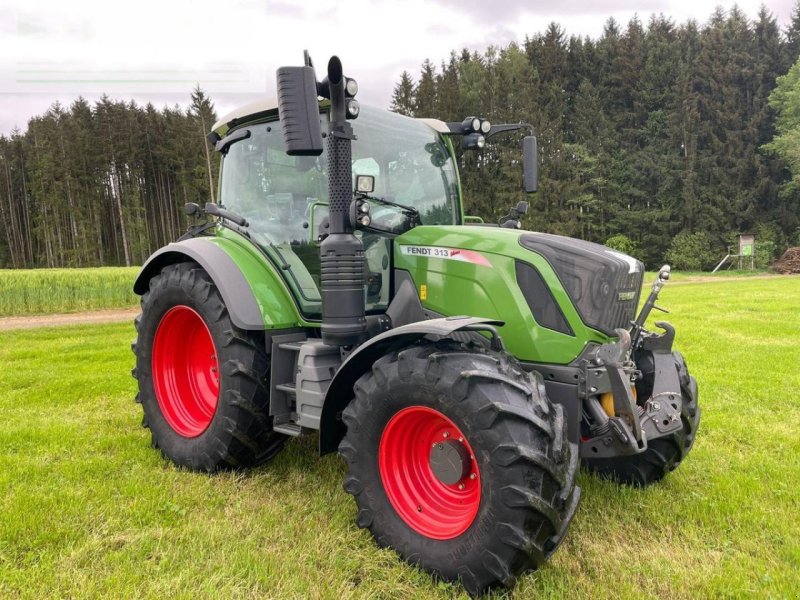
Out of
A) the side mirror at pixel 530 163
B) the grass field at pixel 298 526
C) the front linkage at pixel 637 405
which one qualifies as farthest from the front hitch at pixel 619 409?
the side mirror at pixel 530 163

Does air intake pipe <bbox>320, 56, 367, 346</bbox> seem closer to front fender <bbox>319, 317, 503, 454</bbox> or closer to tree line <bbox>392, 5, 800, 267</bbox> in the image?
front fender <bbox>319, 317, 503, 454</bbox>

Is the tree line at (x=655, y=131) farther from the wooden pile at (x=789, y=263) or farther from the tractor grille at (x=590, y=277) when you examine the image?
the tractor grille at (x=590, y=277)

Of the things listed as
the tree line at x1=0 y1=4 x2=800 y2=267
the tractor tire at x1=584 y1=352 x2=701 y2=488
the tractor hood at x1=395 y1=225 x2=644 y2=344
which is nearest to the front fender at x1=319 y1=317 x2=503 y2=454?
the tractor hood at x1=395 y1=225 x2=644 y2=344

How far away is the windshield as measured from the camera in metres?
3.49

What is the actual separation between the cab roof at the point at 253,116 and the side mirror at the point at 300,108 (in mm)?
1193

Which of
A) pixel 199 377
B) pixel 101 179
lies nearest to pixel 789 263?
pixel 199 377

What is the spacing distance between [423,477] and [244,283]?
1.66 meters

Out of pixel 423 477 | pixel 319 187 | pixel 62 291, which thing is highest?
pixel 319 187

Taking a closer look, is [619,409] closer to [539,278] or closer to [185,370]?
[539,278]

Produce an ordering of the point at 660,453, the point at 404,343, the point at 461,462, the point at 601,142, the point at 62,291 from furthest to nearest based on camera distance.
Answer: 1. the point at 601,142
2. the point at 62,291
3. the point at 660,453
4. the point at 404,343
5. the point at 461,462

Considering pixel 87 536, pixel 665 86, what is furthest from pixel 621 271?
pixel 665 86

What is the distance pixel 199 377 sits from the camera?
4.20 metres

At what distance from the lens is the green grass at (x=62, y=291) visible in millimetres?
13250

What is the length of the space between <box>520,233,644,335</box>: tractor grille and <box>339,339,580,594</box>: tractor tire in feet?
1.94
